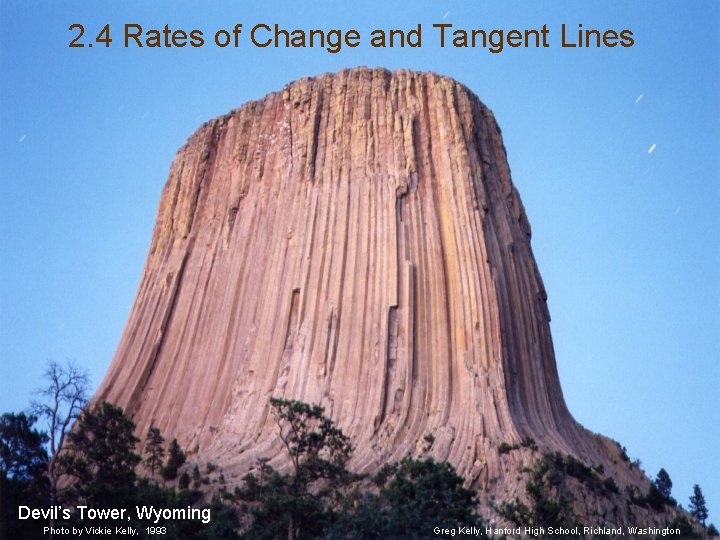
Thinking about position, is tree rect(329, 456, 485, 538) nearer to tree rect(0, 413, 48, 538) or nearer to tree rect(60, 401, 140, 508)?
tree rect(60, 401, 140, 508)

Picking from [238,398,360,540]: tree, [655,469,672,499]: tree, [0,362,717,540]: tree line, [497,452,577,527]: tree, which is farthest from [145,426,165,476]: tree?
[655,469,672,499]: tree

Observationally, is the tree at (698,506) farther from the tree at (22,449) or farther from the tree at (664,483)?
the tree at (22,449)

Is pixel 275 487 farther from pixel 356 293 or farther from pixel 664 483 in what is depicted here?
pixel 664 483

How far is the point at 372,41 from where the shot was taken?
28.0 m

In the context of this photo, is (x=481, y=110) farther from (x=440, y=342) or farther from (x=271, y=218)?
(x=440, y=342)

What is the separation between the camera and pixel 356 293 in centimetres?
3678

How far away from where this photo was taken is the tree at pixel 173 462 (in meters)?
32.4

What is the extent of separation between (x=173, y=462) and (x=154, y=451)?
880 mm

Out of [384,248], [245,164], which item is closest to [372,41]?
[384,248]

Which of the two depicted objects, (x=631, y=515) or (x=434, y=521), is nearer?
(x=434, y=521)

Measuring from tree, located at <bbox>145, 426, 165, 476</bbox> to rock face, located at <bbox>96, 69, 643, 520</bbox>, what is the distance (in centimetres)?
167

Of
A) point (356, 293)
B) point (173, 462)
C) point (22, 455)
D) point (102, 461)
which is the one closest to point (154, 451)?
point (173, 462)

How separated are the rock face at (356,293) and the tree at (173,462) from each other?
125cm

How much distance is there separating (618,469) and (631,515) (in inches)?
263
